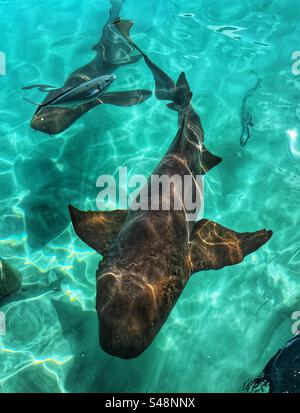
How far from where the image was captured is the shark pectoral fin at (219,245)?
471 cm

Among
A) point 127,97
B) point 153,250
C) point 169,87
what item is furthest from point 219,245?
point 127,97

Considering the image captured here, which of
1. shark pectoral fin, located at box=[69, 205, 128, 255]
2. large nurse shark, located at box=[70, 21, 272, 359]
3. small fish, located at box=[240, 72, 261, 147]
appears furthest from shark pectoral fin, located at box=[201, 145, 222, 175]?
shark pectoral fin, located at box=[69, 205, 128, 255]

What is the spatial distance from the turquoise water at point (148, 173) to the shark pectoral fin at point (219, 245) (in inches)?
31.1

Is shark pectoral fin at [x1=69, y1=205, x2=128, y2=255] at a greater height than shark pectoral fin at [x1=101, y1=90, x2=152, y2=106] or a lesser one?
lesser

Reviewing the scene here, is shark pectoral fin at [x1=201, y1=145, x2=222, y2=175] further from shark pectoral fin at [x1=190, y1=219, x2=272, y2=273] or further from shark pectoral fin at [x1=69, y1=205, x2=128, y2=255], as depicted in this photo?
shark pectoral fin at [x1=69, y1=205, x2=128, y2=255]

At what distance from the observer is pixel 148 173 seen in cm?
673

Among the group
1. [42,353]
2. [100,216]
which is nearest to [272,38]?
[100,216]

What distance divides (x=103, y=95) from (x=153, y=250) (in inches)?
194

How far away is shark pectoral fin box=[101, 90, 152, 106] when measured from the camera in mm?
7621

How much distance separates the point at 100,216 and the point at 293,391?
3277mm

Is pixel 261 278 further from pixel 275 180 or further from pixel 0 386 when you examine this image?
pixel 0 386

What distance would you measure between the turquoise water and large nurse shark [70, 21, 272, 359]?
84 cm

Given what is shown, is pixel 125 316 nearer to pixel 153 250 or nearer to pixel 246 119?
pixel 153 250
